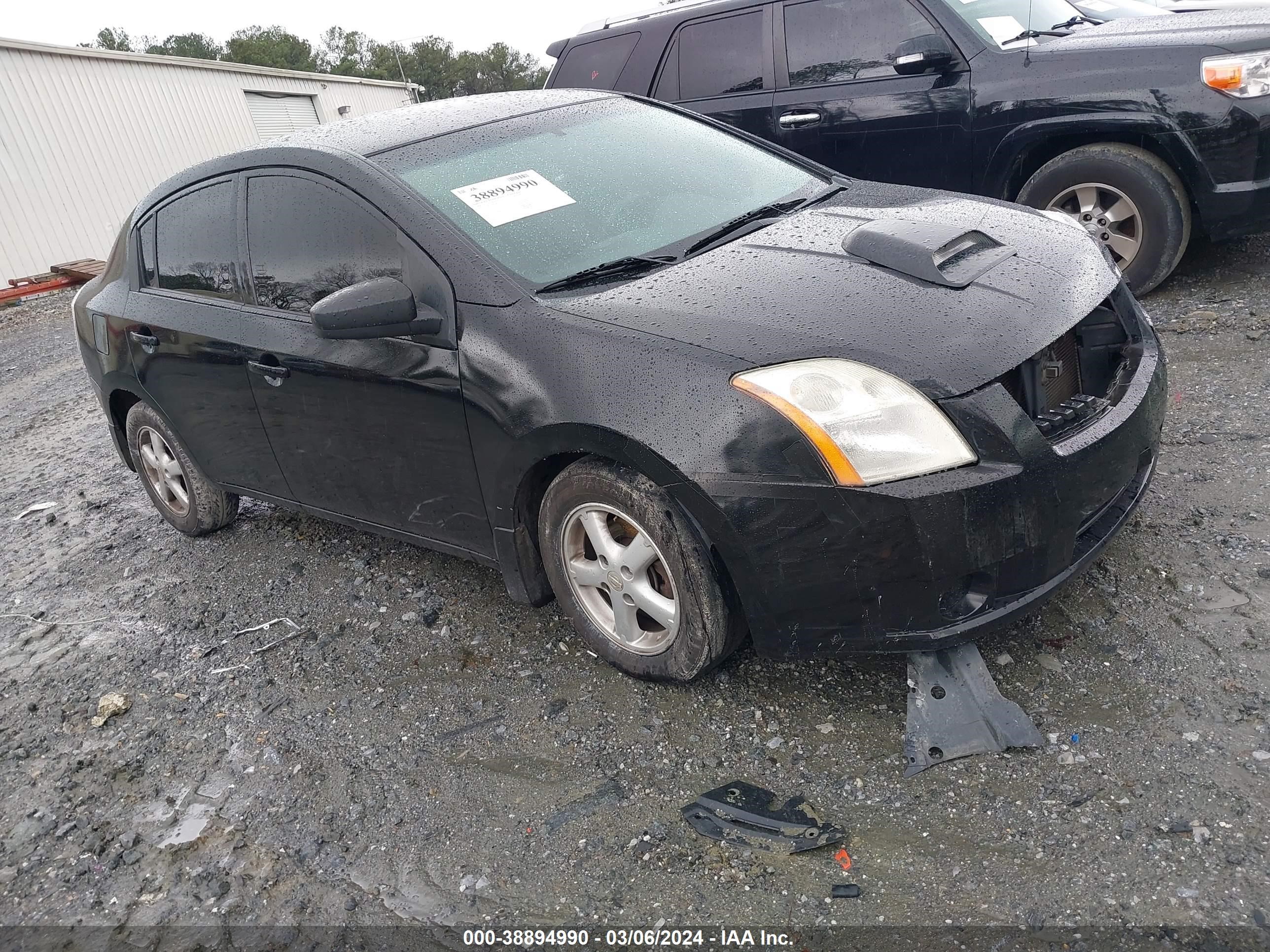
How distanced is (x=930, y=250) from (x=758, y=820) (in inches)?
64.1

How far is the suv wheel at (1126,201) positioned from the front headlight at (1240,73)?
433mm

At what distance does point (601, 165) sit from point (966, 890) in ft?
8.36

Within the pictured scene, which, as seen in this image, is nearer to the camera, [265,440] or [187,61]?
[265,440]

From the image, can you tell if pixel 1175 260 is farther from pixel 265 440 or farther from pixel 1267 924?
pixel 265 440

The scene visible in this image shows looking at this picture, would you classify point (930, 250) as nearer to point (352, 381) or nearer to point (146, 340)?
point (352, 381)

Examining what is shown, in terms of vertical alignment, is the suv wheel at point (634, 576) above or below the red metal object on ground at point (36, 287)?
above

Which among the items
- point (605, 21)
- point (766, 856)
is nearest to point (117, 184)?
point (605, 21)

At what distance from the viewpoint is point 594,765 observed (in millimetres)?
2676

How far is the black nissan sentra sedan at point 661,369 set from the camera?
2.33 m

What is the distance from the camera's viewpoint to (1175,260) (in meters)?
5.14

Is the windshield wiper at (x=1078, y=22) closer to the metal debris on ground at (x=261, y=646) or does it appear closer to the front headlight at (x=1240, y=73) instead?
the front headlight at (x=1240, y=73)

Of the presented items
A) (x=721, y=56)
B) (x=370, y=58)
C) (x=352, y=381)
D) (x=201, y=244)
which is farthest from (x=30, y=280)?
(x=370, y=58)

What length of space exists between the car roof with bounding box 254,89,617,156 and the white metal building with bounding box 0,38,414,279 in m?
14.3

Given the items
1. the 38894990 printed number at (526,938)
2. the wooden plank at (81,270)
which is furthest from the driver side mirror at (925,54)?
the wooden plank at (81,270)
